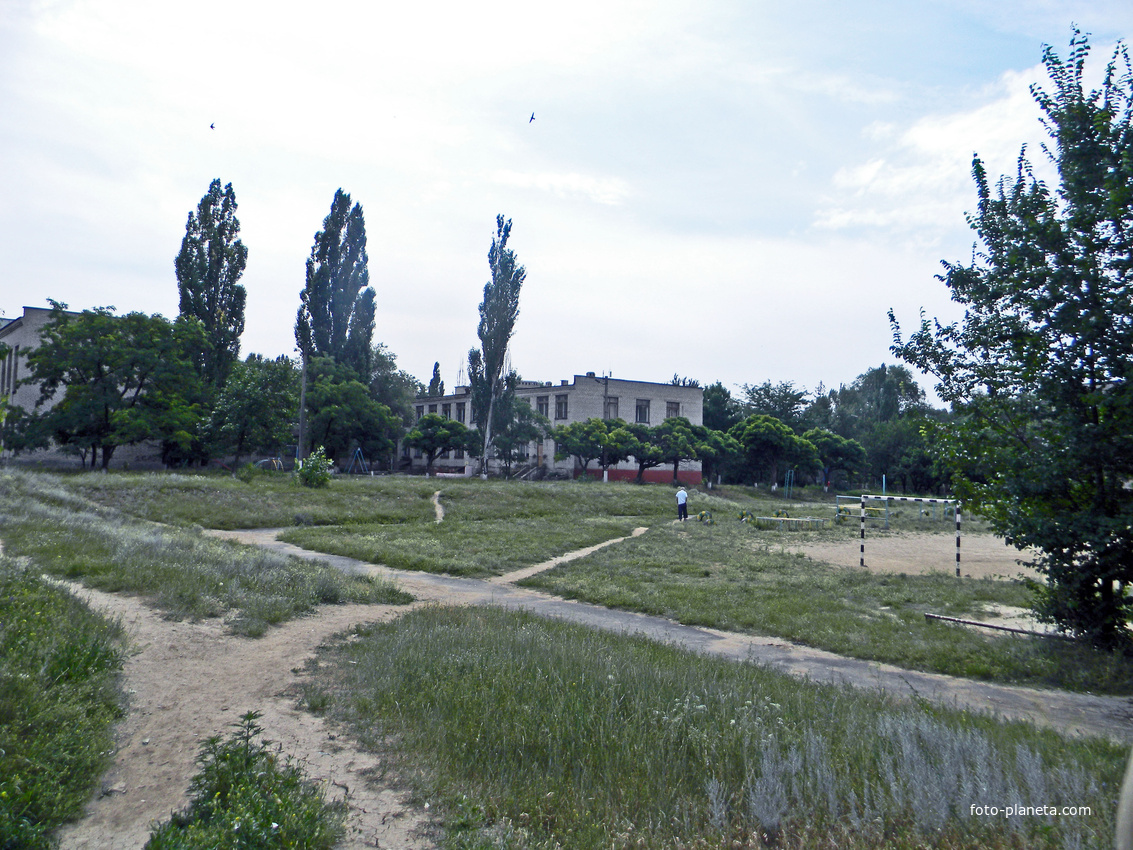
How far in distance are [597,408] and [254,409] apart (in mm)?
35666

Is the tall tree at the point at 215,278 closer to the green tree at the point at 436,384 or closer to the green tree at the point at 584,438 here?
the green tree at the point at 584,438

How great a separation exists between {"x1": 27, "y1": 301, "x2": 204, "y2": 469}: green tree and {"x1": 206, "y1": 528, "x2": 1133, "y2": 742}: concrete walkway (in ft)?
110

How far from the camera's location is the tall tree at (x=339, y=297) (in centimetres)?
5522

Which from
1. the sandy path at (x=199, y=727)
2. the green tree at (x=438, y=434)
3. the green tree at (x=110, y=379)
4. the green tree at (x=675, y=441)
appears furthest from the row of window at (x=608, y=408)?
the sandy path at (x=199, y=727)

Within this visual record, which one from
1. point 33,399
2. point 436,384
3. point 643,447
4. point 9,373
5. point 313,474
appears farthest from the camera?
point 436,384

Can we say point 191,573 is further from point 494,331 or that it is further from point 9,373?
point 9,373

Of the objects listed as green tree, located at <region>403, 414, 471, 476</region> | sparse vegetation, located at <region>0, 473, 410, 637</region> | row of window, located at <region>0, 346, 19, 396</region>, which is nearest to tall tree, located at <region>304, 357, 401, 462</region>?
green tree, located at <region>403, 414, 471, 476</region>

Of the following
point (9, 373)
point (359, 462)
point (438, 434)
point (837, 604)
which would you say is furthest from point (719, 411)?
point (837, 604)

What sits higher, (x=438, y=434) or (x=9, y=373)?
(x=9, y=373)

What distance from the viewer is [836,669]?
27.7 ft

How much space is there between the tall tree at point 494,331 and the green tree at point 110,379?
18.1 meters

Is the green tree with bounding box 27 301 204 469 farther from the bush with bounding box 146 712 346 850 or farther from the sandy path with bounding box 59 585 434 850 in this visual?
the bush with bounding box 146 712 346 850

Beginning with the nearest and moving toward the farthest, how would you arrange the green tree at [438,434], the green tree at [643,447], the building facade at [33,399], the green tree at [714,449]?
the building facade at [33,399], the green tree at [643,447], the green tree at [438,434], the green tree at [714,449]

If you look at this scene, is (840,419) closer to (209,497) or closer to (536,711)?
(209,497)
